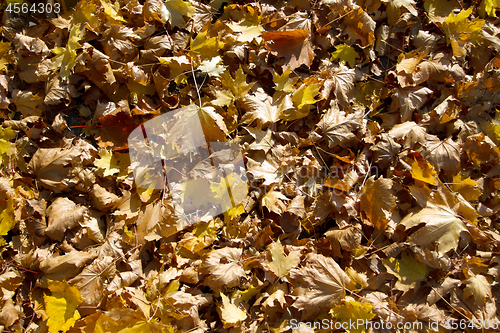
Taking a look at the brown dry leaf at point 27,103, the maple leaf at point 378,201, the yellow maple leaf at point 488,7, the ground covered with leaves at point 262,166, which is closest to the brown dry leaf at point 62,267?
the ground covered with leaves at point 262,166

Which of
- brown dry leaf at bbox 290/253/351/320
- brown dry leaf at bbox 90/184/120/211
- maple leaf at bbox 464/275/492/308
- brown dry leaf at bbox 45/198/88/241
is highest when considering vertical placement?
brown dry leaf at bbox 90/184/120/211

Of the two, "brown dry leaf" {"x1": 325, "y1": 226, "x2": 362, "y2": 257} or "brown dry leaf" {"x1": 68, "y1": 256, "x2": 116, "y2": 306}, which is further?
"brown dry leaf" {"x1": 325, "y1": 226, "x2": 362, "y2": 257}

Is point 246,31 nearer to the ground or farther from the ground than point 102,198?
farther from the ground

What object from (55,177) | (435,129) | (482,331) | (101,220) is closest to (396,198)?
(435,129)

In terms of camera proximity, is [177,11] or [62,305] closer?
[62,305]

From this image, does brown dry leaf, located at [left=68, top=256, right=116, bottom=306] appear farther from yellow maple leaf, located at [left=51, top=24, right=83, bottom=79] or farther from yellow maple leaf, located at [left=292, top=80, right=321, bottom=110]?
yellow maple leaf, located at [left=292, top=80, right=321, bottom=110]

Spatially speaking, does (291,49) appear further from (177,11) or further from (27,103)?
(27,103)

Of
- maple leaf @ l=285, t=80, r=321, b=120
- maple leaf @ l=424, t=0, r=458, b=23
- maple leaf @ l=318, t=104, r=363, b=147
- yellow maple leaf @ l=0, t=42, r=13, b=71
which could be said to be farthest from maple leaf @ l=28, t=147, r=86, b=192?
maple leaf @ l=424, t=0, r=458, b=23

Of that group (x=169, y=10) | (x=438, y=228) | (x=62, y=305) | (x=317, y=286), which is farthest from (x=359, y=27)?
(x=62, y=305)
